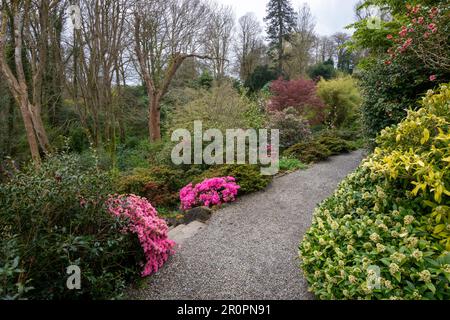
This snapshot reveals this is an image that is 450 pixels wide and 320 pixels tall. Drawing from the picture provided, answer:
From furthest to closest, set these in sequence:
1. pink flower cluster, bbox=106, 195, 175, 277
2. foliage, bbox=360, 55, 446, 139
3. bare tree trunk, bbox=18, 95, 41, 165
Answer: bare tree trunk, bbox=18, 95, 41, 165 < foliage, bbox=360, 55, 446, 139 < pink flower cluster, bbox=106, 195, 175, 277

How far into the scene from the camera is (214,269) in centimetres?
266

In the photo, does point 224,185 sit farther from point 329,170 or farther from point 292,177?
point 329,170

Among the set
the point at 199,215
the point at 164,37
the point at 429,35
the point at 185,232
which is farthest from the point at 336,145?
the point at 164,37

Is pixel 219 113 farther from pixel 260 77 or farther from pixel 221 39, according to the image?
pixel 260 77

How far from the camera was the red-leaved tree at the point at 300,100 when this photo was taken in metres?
11.0

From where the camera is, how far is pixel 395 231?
177 centimetres

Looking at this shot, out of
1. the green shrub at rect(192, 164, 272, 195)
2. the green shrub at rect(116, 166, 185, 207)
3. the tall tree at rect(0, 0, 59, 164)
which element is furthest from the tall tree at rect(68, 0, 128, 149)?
the green shrub at rect(192, 164, 272, 195)

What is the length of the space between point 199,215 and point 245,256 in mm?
1312

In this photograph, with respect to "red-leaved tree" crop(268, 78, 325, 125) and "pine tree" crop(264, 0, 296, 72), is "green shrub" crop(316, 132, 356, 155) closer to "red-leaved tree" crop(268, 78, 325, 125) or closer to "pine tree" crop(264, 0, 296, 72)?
"red-leaved tree" crop(268, 78, 325, 125)

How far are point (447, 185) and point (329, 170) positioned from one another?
14.9 ft

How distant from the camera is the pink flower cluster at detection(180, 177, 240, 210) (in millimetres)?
4516

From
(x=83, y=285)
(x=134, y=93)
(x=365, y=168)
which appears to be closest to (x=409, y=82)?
(x=365, y=168)

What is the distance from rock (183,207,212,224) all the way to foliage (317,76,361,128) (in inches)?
351

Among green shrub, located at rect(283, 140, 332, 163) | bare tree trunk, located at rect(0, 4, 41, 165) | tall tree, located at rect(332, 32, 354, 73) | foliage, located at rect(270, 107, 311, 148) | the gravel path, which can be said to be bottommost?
the gravel path
